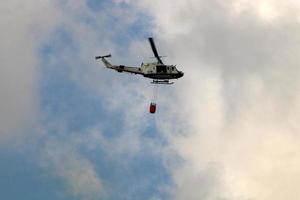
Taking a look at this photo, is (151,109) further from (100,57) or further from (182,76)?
(100,57)

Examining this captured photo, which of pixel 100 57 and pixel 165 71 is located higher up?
pixel 100 57

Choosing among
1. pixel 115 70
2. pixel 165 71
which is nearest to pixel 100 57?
pixel 115 70

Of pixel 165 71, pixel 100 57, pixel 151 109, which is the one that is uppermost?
pixel 100 57

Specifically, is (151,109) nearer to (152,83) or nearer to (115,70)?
(152,83)

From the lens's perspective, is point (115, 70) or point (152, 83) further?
point (115, 70)

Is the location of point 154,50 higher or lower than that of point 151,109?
higher

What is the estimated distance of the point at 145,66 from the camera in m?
162

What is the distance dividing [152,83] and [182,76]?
7.47 m

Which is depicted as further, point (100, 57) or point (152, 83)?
point (100, 57)

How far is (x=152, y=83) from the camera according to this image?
155 meters

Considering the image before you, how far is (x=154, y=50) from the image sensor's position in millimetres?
152750

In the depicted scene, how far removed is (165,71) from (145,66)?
5762 mm

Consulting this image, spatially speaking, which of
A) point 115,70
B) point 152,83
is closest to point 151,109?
point 152,83

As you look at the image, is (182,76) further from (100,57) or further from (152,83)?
(100,57)
